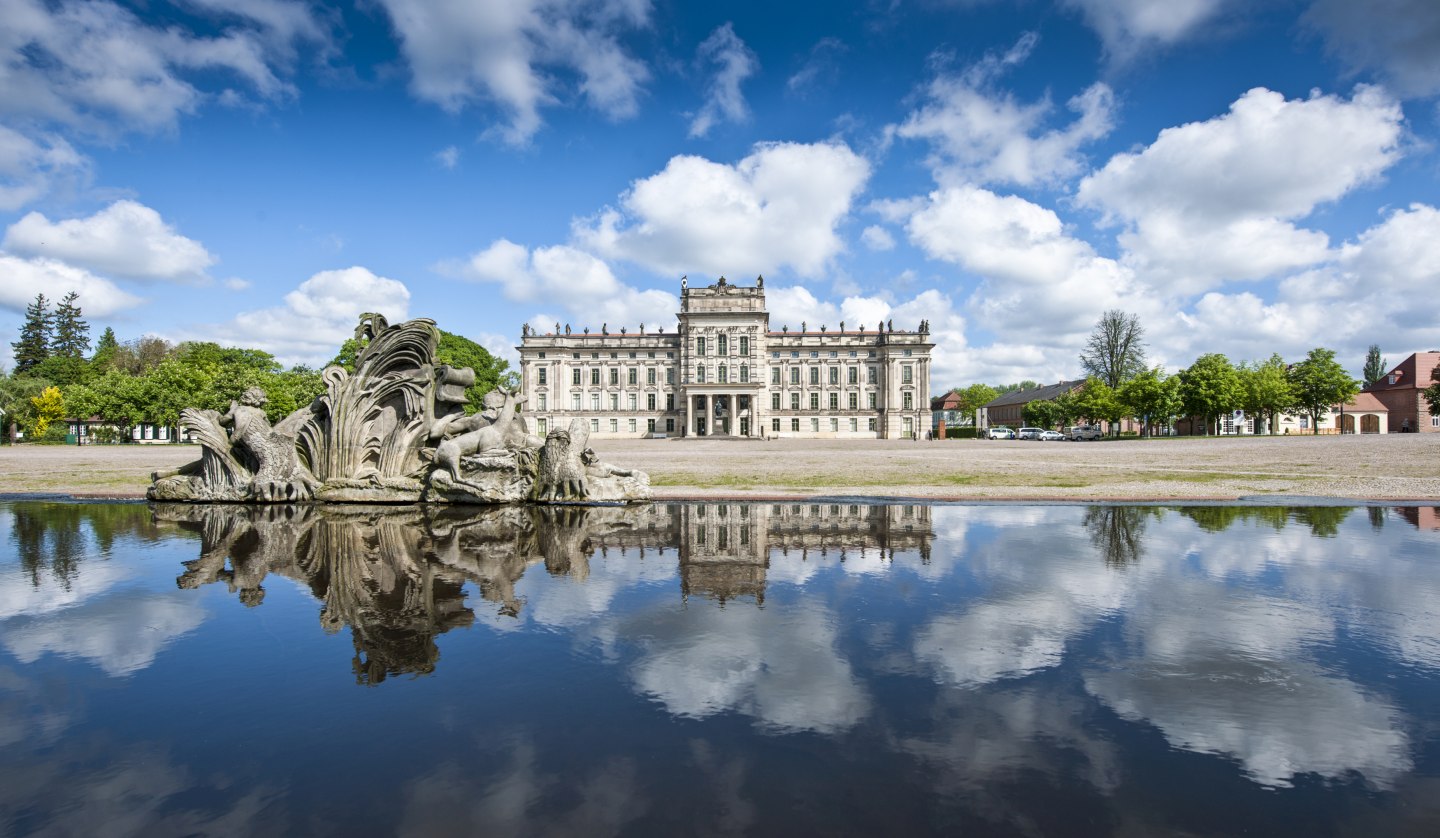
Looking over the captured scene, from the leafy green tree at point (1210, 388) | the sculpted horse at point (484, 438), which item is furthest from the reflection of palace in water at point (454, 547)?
the leafy green tree at point (1210, 388)

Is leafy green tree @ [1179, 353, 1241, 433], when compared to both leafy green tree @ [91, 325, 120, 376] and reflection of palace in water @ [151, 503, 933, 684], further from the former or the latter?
leafy green tree @ [91, 325, 120, 376]

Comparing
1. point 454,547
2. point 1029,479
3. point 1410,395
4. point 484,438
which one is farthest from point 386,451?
point 1410,395

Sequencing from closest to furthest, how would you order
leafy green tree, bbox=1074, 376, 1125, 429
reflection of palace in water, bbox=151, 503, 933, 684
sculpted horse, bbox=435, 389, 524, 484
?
1. reflection of palace in water, bbox=151, 503, 933, 684
2. sculpted horse, bbox=435, 389, 524, 484
3. leafy green tree, bbox=1074, 376, 1125, 429

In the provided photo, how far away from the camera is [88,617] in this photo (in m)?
5.74

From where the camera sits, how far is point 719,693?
4.16 metres

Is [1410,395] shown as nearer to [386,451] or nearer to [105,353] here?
[386,451]

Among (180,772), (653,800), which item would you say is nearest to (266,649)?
(180,772)

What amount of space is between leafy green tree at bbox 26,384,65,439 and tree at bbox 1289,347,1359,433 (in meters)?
117

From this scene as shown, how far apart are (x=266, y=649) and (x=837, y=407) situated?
3227 inches

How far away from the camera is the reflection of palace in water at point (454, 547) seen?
577 cm

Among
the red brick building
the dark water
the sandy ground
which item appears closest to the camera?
the dark water

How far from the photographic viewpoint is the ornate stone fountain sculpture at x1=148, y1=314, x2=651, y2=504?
1265 cm

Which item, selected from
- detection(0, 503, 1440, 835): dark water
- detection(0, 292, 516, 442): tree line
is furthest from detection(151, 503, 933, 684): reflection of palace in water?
detection(0, 292, 516, 442): tree line

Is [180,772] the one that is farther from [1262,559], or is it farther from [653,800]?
[1262,559]
